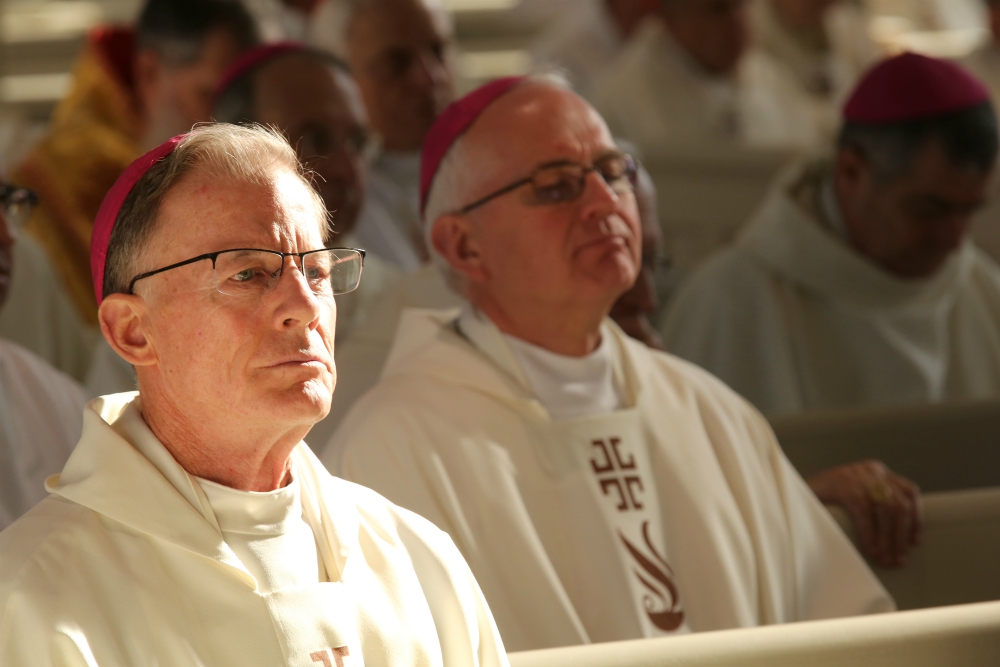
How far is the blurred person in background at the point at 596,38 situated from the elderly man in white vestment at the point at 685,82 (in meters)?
0.74

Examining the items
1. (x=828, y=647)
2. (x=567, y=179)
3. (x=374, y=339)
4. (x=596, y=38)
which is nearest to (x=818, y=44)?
(x=596, y=38)

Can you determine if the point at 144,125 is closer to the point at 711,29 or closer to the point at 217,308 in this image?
the point at 711,29

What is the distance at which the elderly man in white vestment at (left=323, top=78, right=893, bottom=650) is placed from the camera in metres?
3.27

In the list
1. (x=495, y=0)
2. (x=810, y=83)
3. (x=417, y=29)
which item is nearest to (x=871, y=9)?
(x=810, y=83)

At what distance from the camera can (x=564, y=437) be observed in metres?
3.46

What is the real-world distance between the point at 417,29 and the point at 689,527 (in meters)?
3.30

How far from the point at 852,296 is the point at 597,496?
2516 mm

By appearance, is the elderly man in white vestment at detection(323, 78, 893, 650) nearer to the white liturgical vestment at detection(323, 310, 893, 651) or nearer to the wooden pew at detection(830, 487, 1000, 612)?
the white liturgical vestment at detection(323, 310, 893, 651)

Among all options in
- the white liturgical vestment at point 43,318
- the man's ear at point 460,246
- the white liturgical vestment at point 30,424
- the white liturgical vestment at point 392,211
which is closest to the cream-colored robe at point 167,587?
the man's ear at point 460,246

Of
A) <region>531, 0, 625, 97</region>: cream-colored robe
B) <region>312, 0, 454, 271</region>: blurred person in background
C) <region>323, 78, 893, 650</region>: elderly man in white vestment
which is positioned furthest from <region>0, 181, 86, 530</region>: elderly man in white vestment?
<region>531, 0, 625, 97</region>: cream-colored robe

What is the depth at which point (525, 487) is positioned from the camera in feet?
11.1

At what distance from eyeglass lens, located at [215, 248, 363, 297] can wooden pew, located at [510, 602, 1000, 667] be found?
81 cm

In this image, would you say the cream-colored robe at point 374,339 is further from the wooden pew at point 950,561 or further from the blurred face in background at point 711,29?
the blurred face in background at point 711,29

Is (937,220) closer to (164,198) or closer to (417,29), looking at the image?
(417,29)
